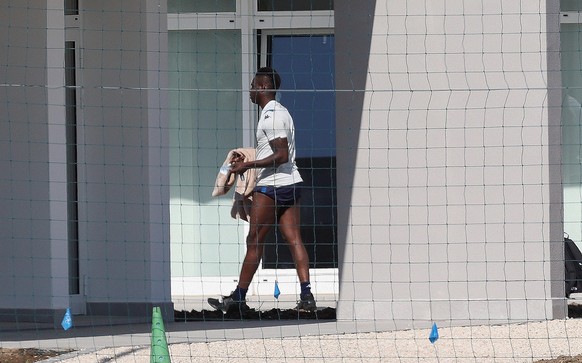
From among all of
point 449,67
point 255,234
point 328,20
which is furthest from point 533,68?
point 328,20

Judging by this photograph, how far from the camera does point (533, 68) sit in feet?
33.3

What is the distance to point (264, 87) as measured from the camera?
1062 centimetres

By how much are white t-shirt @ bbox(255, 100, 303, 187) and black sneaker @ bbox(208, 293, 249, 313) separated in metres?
0.88

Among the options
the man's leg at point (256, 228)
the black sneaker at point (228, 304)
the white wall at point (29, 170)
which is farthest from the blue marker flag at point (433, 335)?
the white wall at point (29, 170)

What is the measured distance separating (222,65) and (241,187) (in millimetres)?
3153

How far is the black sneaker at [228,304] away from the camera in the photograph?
34.6 ft

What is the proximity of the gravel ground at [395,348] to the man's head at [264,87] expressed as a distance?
1.94 meters

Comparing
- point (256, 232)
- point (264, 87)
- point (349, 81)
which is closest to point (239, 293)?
point (256, 232)

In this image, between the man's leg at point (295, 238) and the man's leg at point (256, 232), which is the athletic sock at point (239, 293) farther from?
the man's leg at point (295, 238)

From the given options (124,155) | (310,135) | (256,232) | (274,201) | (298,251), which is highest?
(310,135)

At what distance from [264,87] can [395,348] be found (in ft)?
8.18

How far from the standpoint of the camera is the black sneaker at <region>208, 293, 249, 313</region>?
10.6 metres

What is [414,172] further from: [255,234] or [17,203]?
[17,203]

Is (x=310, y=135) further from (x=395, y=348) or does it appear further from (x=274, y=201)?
(x=395, y=348)
